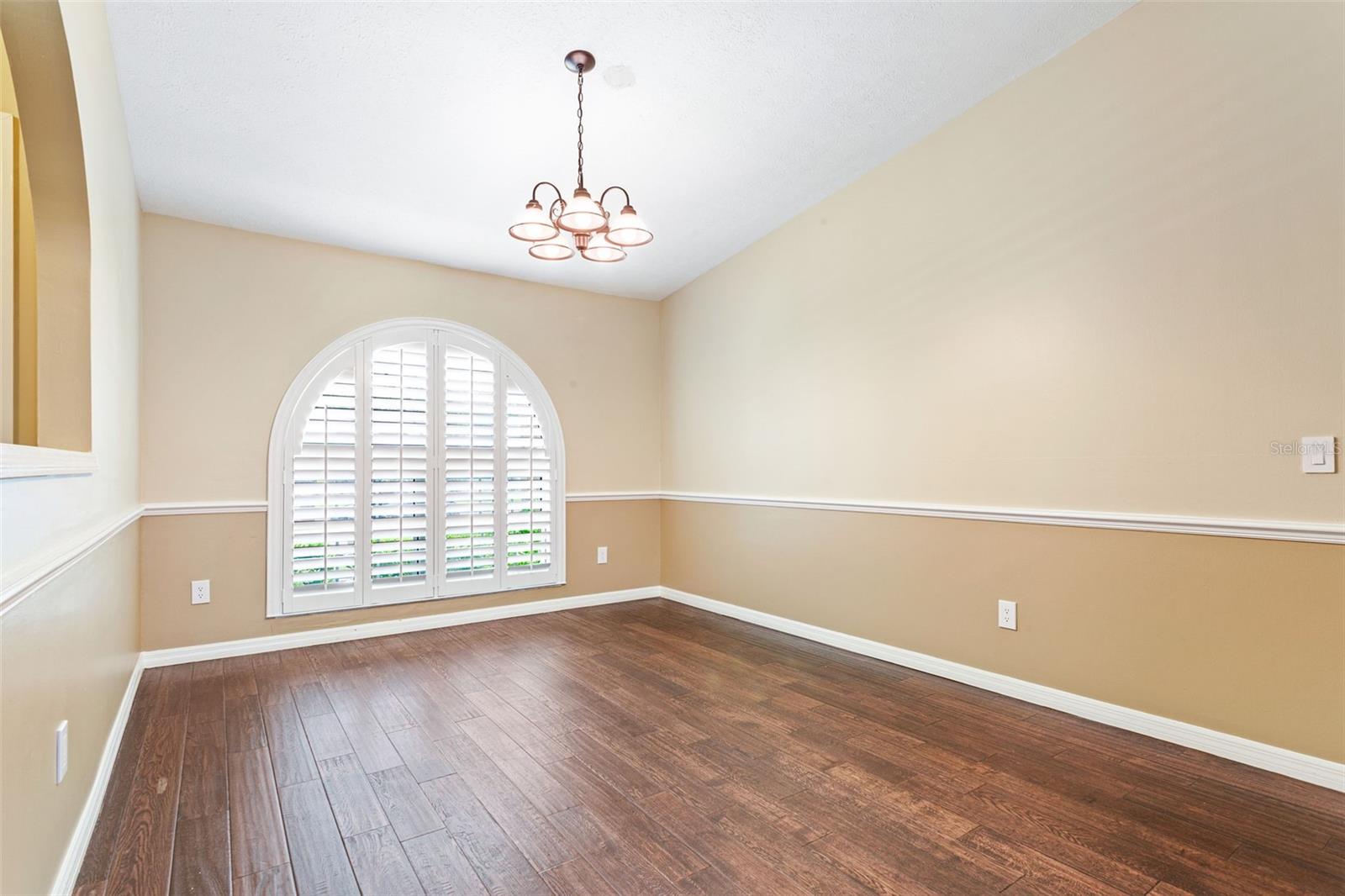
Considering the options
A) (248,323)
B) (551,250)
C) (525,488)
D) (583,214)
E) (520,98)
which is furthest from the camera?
(525,488)

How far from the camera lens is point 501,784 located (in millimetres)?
2219

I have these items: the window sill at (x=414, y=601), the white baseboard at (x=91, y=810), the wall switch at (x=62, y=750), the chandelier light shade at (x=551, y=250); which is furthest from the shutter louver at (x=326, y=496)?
the wall switch at (x=62, y=750)

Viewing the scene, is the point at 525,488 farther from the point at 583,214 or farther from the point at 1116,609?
the point at 1116,609

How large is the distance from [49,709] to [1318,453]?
3.50 m

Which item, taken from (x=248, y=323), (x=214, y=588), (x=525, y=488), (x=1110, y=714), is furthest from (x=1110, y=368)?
(x=214, y=588)

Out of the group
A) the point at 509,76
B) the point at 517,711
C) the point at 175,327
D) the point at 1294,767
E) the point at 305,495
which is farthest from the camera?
the point at 305,495

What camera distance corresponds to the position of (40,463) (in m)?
1.37

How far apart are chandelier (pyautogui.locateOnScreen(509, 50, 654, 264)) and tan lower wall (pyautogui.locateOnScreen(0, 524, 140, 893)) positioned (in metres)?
1.80

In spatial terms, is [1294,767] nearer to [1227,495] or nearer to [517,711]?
[1227,495]

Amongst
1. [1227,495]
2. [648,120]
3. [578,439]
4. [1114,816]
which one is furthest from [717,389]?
[1114,816]

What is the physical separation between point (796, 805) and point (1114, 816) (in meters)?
0.91

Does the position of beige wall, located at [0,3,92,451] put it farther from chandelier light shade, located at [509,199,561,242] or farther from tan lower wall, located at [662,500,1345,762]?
tan lower wall, located at [662,500,1345,762]

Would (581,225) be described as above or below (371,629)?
above

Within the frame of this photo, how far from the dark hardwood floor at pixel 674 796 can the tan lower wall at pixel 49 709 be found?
244mm
